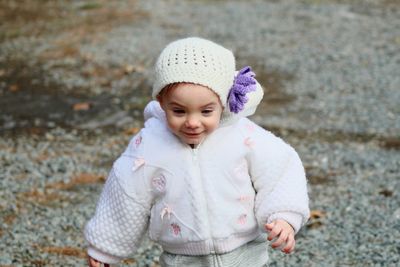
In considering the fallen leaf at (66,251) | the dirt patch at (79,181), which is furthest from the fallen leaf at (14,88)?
the fallen leaf at (66,251)

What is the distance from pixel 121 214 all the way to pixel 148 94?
5.24 metres

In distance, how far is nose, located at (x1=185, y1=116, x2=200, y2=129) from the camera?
9.04 feet

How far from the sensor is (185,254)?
2.96m

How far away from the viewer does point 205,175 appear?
9.34 feet

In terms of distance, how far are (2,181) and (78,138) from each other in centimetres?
117

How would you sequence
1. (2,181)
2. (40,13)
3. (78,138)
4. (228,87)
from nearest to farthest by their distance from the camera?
(228,87), (2,181), (78,138), (40,13)

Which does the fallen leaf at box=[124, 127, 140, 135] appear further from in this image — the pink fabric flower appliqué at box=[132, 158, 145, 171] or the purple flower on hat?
the purple flower on hat

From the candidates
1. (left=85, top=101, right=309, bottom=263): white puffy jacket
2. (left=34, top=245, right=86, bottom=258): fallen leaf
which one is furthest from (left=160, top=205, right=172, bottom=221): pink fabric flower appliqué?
(left=34, top=245, right=86, bottom=258): fallen leaf

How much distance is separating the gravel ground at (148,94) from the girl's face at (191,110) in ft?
6.06

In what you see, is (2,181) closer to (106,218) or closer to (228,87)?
(106,218)

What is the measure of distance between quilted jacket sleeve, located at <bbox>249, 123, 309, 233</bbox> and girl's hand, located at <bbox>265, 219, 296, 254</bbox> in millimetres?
35

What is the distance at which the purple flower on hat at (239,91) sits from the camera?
2.85m

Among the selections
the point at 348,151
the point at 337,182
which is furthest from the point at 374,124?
the point at 337,182

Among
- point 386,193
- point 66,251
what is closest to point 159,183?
point 66,251
